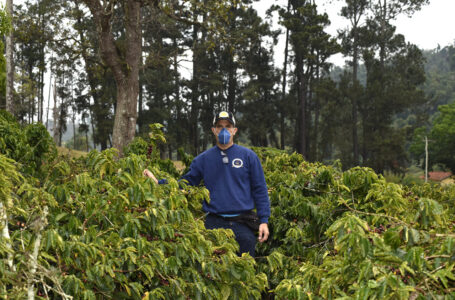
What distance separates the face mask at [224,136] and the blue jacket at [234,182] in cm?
10

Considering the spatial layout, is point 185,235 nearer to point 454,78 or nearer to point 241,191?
point 241,191

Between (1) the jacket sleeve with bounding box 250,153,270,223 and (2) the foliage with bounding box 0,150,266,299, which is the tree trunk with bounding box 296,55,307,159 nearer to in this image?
(1) the jacket sleeve with bounding box 250,153,270,223

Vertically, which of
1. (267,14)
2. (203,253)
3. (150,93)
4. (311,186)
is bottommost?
(203,253)

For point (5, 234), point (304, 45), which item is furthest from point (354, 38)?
point (5, 234)

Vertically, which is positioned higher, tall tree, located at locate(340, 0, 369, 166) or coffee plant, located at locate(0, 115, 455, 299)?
tall tree, located at locate(340, 0, 369, 166)

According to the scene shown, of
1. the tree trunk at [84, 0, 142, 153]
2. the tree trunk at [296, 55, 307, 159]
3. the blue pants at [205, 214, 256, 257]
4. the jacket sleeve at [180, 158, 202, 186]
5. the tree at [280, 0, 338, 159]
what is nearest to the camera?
the blue pants at [205, 214, 256, 257]

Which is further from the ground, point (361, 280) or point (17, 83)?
point (17, 83)

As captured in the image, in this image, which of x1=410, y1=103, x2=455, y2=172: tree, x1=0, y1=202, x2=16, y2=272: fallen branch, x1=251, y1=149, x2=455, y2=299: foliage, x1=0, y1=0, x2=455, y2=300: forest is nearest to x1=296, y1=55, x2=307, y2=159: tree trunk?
x1=410, y1=103, x2=455, y2=172: tree

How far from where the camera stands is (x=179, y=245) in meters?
2.58

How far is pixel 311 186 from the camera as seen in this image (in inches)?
167

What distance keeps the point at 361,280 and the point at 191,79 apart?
109 ft

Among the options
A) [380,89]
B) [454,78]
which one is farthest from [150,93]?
[454,78]

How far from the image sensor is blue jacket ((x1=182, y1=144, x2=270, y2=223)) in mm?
3506

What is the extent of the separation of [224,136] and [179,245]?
1.26 metres
